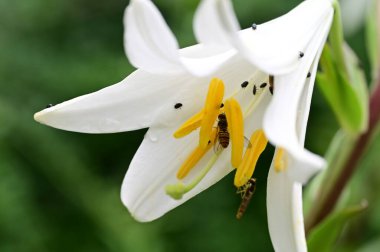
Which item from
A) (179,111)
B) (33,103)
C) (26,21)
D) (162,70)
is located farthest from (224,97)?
(26,21)

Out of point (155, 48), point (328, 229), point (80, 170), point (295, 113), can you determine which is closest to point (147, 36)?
point (155, 48)

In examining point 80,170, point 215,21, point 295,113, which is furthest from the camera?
point 80,170

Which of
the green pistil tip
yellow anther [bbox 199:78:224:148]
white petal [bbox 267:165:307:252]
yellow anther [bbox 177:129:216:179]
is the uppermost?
yellow anther [bbox 199:78:224:148]

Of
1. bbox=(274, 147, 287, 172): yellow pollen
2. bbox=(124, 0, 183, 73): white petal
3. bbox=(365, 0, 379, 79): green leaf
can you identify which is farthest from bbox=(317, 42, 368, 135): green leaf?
bbox=(124, 0, 183, 73): white petal

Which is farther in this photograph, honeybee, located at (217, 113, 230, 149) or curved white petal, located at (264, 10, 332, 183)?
honeybee, located at (217, 113, 230, 149)

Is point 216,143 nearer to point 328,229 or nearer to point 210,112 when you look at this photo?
point 210,112

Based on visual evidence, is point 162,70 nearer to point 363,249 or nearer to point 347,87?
point 347,87

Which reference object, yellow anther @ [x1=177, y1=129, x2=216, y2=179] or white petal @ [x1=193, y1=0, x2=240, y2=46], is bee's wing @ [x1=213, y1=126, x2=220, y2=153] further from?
white petal @ [x1=193, y1=0, x2=240, y2=46]
